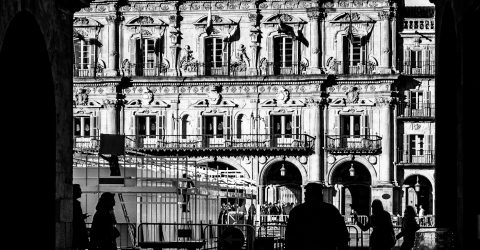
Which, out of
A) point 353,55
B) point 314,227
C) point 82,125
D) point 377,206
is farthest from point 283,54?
point 314,227

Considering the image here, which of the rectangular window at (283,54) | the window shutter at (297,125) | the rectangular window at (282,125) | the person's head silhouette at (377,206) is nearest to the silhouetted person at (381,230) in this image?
the person's head silhouette at (377,206)

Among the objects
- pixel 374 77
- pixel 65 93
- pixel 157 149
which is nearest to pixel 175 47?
pixel 157 149

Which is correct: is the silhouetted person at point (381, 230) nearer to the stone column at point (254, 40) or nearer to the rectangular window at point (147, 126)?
the stone column at point (254, 40)

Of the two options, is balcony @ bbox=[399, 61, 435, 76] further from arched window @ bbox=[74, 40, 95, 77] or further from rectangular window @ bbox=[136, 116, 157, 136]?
arched window @ bbox=[74, 40, 95, 77]

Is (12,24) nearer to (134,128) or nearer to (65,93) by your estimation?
(65,93)

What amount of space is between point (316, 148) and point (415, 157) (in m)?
5.16

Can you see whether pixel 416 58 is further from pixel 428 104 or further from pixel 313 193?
pixel 313 193

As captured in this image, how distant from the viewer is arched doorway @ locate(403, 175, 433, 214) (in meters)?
67.6

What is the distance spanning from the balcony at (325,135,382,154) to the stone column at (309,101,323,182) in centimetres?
50

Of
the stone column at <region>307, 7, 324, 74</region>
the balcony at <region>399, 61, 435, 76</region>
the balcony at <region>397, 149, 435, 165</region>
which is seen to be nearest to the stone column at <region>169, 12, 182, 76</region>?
the stone column at <region>307, 7, 324, 74</region>

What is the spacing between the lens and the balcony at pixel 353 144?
66.9 metres

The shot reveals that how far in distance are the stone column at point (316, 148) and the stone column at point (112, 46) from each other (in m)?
10.7

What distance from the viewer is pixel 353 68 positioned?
223 feet

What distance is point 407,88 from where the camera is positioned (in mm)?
67688
